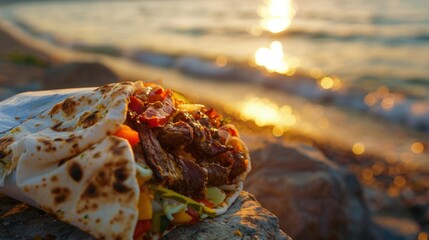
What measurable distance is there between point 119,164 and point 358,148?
7.30m

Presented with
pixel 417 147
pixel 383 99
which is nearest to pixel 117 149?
pixel 417 147

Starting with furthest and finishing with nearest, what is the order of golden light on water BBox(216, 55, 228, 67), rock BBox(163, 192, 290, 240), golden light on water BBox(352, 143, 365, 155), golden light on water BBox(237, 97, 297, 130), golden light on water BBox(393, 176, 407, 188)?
golden light on water BBox(216, 55, 228, 67), golden light on water BBox(237, 97, 297, 130), golden light on water BBox(352, 143, 365, 155), golden light on water BBox(393, 176, 407, 188), rock BBox(163, 192, 290, 240)

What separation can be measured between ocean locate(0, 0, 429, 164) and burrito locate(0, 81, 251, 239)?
6.59 meters

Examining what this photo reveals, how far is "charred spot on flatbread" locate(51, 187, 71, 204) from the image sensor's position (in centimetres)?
255

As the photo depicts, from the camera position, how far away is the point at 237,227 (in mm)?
2842

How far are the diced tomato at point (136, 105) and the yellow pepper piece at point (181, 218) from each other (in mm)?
578

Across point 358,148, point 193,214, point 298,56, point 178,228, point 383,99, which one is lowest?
point 358,148

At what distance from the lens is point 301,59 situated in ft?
54.0

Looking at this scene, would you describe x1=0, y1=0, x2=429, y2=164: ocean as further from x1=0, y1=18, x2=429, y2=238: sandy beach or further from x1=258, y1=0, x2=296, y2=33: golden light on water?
x1=0, y1=18, x2=429, y2=238: sandy beach

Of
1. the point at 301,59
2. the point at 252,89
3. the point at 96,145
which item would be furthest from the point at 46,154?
the point at 301,59

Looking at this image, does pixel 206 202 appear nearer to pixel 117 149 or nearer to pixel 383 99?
pixel 117 149

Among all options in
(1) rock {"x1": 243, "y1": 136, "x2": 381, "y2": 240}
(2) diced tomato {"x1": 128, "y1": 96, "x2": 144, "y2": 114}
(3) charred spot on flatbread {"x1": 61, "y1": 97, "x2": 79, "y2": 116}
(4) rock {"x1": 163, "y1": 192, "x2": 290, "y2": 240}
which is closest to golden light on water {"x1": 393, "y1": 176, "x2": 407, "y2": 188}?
(1) rock {"x1": 243, "y1": 136, "x2": 381, "y2": 240}

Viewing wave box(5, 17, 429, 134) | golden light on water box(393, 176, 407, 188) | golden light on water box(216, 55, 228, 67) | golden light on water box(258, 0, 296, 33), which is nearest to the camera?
golden light on water box(393, 176, 407, 188)

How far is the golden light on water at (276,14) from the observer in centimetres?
2286
